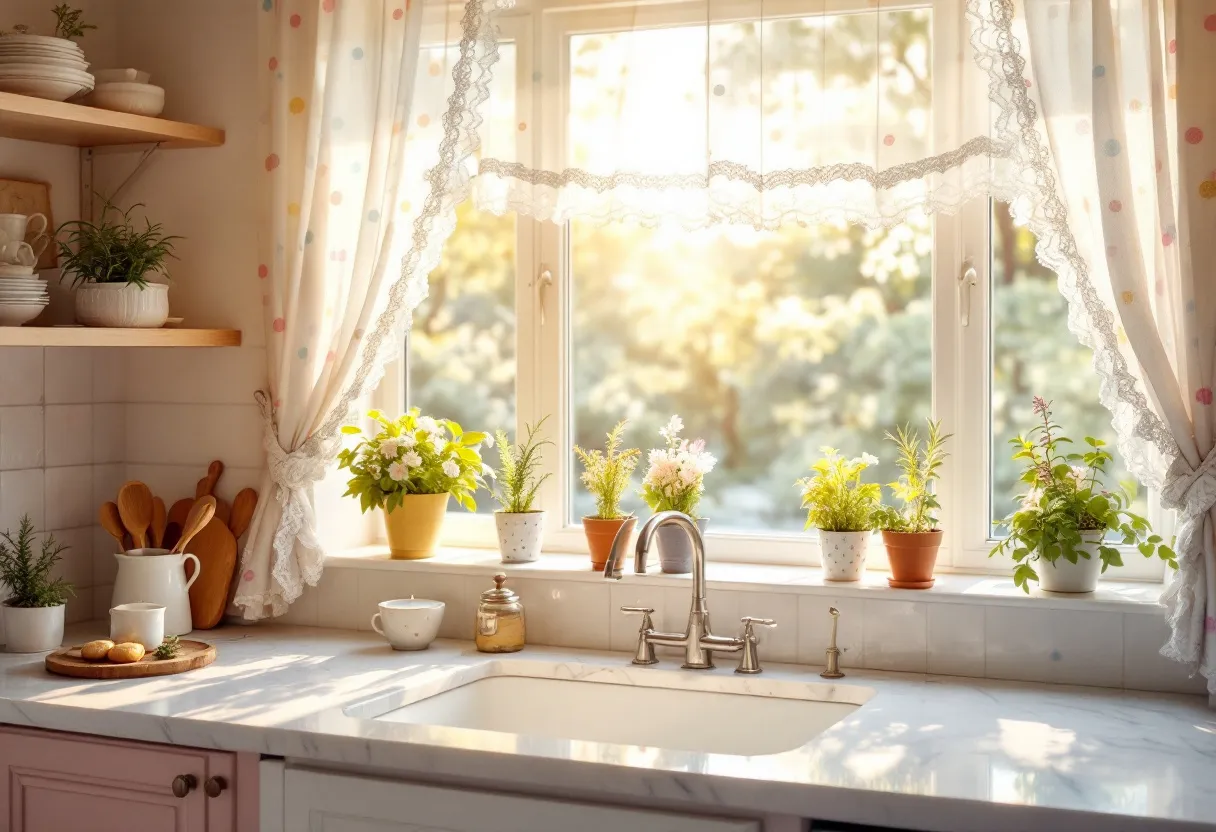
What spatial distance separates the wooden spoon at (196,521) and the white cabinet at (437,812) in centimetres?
86

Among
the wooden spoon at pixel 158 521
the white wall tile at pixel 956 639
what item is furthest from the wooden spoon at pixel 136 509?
the white wall tile at pixel 956 639

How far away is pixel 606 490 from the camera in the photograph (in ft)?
9.12

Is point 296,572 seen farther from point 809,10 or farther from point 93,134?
point 809,10

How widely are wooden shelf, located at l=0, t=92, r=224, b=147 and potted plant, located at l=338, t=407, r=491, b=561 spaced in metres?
0.72

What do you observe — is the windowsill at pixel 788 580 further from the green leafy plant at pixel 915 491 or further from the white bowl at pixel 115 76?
the white bowl at pixel 115 76

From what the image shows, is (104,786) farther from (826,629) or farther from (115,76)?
(115,76)

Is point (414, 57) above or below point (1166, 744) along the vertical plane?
above

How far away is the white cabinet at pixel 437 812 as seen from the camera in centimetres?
187

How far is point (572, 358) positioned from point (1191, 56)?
134 centimetres

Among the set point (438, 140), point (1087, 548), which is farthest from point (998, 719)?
point (438, 140)

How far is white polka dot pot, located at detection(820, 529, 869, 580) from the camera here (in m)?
2.54

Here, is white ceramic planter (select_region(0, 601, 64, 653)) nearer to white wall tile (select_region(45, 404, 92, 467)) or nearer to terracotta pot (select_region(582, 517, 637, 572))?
white wall tile (select_region(45, 404, 92, 467))

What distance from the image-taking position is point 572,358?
2.94 meters

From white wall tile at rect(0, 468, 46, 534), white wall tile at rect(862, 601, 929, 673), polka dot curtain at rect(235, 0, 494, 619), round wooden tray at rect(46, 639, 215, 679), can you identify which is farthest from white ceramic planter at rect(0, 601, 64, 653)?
white wall tile at rect(862, 601, 929, 673)
